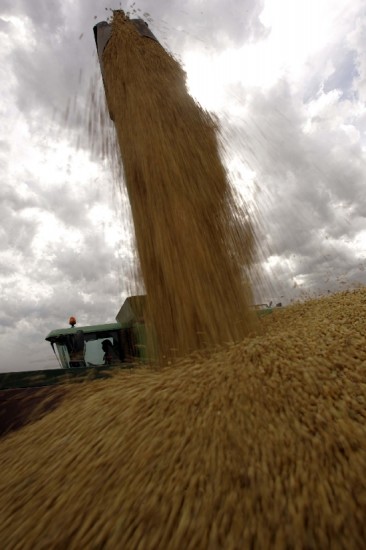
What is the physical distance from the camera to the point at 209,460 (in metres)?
1.25

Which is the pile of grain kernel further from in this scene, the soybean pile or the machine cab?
the machine cab

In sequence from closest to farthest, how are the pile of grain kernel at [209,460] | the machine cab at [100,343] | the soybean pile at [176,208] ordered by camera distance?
the pile of grain kernel at [209,460]
the soybean pile at [176,208]
the machine cab at [100,343]

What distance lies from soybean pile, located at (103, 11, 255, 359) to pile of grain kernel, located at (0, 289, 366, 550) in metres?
0.49

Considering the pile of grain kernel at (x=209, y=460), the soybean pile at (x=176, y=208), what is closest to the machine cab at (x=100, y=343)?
the soybean pile at (x=176, y=208)

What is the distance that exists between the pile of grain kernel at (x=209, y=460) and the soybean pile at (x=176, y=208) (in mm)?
494

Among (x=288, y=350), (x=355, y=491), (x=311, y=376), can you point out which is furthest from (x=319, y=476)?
(x=288, y=350)

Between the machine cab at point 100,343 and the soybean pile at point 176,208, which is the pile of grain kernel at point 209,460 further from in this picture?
the machine cab at point 100,343

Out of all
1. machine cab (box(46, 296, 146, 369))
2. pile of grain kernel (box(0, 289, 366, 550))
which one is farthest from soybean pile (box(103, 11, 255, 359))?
machine cab (box(46, 296, 146, 369))

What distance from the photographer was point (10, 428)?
6.11ft

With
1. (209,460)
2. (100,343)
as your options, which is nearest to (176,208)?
(209,460)

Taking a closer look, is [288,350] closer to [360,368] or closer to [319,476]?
[360,368]

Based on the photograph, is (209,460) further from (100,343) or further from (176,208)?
(100,343)

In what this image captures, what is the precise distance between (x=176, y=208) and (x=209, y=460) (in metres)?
1.70

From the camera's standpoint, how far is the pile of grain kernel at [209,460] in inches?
40.3
